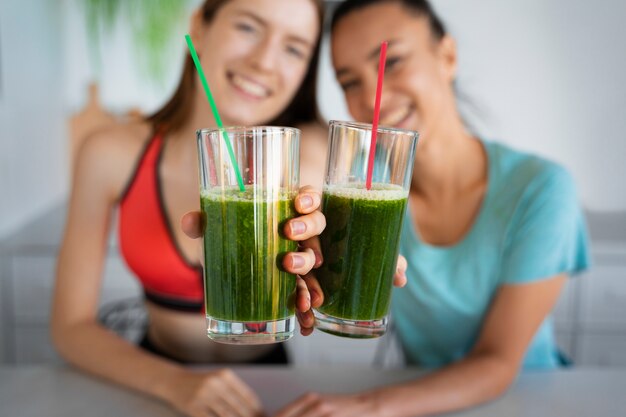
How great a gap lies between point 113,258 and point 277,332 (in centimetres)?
234

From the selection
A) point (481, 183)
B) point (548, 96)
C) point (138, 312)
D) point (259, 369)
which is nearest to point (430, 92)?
point (481, 183)

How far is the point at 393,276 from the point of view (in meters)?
1.02

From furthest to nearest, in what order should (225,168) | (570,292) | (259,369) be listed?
(570,292)
(259,369)
(225,168)

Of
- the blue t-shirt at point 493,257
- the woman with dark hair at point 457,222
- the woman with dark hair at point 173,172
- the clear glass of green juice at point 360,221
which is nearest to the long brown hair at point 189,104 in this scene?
the woman with dark hair at point 173,172

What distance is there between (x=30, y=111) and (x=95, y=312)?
1.56 metres

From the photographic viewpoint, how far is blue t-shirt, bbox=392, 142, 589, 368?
5.26 feet

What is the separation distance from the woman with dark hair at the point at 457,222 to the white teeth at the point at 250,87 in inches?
11.6

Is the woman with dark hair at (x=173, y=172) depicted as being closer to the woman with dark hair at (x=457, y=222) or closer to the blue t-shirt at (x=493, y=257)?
the woman with dark hair at (x=457, y=222)

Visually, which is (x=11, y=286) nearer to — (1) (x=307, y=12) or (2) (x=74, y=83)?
(2) (x=74, y=83)

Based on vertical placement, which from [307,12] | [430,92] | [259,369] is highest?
[307,12]

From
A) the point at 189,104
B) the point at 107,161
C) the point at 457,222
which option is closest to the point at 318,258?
the point at 457,222

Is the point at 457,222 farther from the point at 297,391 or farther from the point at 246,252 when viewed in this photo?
the point at 246,252

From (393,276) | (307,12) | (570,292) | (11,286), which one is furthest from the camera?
(570,292)

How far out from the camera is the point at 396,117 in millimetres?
1807
